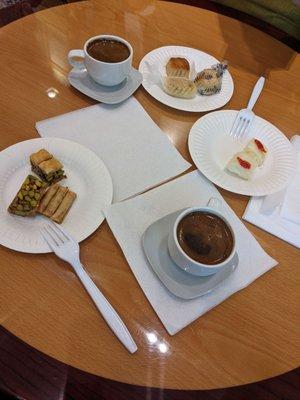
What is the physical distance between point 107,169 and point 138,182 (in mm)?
73

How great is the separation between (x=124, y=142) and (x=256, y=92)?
16.1 inches

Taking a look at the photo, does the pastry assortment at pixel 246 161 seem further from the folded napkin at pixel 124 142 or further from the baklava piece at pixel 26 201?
the baklava piece at pixel 26 201

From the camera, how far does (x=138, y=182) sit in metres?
0.80

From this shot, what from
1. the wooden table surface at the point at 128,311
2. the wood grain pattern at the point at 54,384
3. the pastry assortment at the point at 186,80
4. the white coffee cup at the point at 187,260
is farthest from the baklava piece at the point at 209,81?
the wood grain pattern at the point at 54,384

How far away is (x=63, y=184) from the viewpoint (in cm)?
76

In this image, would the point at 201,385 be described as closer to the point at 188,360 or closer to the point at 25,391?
the point at 188,360

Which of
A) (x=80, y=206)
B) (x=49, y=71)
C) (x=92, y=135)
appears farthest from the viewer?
(x=49, y=71)

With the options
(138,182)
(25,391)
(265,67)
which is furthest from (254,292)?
(265,67)

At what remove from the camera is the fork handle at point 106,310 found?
0.59 metres

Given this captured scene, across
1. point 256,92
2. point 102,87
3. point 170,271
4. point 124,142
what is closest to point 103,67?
point 102,87

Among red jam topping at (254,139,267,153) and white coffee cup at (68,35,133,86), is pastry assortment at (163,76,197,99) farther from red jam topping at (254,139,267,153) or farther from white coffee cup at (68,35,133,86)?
red jam topping at (254,139,267,153)

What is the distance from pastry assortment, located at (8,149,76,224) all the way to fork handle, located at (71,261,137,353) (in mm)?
114

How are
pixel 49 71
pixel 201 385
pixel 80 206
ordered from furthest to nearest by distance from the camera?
pixel 49 71, pixel 80 206, pixel 201 385

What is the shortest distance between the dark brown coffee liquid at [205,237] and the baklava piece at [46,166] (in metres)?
0.28
